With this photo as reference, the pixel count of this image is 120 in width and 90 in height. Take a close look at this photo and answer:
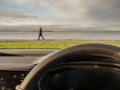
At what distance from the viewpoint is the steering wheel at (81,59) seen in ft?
8.48

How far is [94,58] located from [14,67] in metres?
0.87

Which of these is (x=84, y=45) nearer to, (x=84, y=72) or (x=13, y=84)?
(x=84, y=72)

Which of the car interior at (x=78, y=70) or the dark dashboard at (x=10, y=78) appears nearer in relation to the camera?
the car interior at (x=78, y=70)

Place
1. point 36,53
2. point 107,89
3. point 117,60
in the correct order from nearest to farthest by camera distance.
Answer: point 117,60, point 107,89, point 36,53

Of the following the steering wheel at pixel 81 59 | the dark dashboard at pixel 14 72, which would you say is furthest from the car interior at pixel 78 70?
the dark dashboard at pixel 14 72

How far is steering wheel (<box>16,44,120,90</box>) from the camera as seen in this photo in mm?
2586

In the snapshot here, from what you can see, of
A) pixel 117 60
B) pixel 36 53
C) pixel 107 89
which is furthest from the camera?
pixel 36 53

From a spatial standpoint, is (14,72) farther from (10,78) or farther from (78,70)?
(78,70)

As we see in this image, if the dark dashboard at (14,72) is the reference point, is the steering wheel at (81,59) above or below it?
above

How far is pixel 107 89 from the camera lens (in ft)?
9.06

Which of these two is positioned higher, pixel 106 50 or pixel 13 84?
pixel 106 50

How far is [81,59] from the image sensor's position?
2689mm

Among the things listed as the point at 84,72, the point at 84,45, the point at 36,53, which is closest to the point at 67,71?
the point at 84,72

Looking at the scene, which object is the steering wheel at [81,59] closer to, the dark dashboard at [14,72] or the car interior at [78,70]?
the car interior at [78,70]
